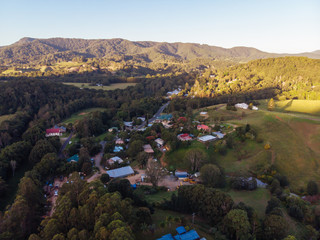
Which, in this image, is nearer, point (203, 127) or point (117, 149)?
point (117, 149)

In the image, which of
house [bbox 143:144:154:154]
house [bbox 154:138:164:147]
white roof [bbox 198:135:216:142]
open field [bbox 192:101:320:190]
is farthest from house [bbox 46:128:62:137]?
open field [bbox 192:101:320:190]

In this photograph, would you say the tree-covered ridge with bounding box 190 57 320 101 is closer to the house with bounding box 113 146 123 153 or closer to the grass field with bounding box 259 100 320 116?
the grass field with bounding box 259 100 320 116

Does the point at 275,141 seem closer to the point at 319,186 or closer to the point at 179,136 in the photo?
the point at 319,186

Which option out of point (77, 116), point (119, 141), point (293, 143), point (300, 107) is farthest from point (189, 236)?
point (300, 107)

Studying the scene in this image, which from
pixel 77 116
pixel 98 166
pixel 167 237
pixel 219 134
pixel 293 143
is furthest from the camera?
pixel 77 116

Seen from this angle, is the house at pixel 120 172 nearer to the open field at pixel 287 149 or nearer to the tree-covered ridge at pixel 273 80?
the open field at pixel 287 149

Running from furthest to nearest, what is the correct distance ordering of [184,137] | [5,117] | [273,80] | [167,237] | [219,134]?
[273,80] → [5,117] → [184,137] → [219,134] → [167,237]

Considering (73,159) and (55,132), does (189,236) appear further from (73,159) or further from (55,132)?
(55,132)
